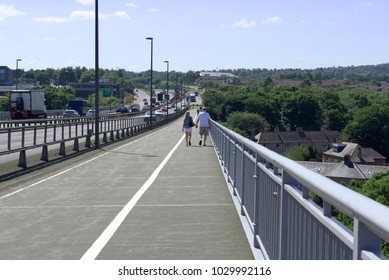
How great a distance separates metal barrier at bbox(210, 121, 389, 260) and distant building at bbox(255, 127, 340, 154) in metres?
138

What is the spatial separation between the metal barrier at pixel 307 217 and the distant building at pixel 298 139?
5433 inches

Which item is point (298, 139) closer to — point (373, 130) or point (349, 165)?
point (373, 130)

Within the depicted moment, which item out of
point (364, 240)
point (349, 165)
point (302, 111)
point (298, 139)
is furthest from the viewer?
point (302, 111)

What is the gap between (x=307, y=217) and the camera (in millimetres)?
4719

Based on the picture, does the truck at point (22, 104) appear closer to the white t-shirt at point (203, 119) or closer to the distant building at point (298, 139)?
the white t-shirt at point (203, 119)

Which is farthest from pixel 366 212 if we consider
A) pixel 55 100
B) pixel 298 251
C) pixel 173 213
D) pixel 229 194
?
pixel 55 100

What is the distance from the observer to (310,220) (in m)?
4.58

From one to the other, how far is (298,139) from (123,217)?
480 feet

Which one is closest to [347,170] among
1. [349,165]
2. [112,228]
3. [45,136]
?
[349,165]

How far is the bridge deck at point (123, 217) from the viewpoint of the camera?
823cm

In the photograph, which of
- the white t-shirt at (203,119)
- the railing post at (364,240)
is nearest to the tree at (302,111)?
the white t-shirt at (203,119)

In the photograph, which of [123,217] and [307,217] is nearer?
[307,217]

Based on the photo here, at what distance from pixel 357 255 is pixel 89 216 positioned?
816 cm

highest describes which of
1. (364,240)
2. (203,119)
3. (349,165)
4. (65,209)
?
(364,240)
